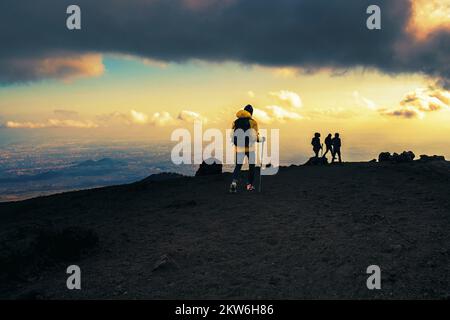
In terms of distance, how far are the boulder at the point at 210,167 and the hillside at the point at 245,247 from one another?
901 centimetres

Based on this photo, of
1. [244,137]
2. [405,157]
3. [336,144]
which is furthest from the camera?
[336,144]

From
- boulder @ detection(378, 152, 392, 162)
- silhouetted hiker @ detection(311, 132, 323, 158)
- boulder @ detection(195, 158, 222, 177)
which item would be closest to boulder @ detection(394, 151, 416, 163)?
boulder @ detection(378, 152, 392, 162)

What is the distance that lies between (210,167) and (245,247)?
15.3 m

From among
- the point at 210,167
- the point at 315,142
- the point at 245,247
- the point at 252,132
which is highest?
the point at 315,142

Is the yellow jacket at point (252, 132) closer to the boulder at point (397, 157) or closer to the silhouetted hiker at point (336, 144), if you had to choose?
the boulder at point (397, 157)

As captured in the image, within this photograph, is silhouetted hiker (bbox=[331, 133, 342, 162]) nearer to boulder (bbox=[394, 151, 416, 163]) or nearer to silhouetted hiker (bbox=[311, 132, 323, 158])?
silhouetted hiker (bbox=[311, 132, 323, 158])

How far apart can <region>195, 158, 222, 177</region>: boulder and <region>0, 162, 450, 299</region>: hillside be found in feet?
29.6

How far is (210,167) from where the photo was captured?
2330 centimetres

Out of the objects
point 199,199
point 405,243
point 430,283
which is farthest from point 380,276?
point 199,199

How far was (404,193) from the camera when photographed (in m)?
12.9

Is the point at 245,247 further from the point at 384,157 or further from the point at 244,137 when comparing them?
the point at 384,157

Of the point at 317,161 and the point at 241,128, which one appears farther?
the point at 317,161

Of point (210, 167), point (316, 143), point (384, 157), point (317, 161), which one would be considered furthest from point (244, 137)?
point (384, 157)

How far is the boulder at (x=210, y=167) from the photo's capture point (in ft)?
76.0
